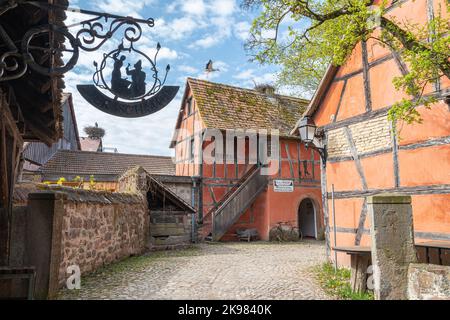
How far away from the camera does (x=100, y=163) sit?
70.7ft

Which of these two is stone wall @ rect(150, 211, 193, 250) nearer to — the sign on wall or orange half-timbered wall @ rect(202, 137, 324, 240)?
orange half-timbered wall @ rect(202, 137, 324, 240)

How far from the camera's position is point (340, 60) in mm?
6270

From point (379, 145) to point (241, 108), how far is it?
10.5 metres

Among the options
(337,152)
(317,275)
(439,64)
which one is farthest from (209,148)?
(439,64)

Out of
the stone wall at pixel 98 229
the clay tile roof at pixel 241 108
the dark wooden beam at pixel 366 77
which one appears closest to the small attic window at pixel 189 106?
the clay tile roof at pixel 241 108

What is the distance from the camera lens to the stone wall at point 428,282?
3.65 meters

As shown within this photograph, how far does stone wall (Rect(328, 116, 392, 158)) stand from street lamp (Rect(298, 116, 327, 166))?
0.21m

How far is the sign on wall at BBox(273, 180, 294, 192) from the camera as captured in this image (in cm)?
1571

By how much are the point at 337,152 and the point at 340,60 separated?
2.65 meters

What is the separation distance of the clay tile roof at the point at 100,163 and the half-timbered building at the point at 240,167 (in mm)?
6015

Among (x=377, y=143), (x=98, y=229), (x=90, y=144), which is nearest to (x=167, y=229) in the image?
(x=98, y=229)

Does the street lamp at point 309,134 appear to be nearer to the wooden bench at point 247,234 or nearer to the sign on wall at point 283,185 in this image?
the sign on wall at point 283,185

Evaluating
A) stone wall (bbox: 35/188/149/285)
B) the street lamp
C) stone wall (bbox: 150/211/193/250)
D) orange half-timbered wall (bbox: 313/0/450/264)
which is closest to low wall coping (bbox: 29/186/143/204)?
stone wall (bbox: 35/188/149/285)

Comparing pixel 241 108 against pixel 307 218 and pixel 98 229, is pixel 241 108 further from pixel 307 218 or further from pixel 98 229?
pixel 98 229
